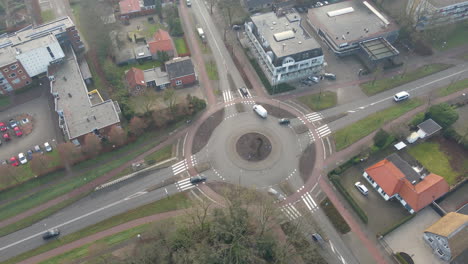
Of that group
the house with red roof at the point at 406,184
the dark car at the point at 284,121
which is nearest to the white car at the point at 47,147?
the dark car at the point at 284,121

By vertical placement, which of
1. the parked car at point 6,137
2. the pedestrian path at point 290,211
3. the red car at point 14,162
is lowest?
the pedestrian path at point 290,211

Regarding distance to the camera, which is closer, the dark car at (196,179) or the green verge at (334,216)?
the green verge at (334,216)

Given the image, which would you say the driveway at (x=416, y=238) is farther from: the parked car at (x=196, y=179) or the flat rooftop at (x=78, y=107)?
the flat rooftop at (x=78, y=107)

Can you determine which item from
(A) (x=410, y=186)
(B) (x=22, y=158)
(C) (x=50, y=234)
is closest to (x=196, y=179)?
(C) (x=50, y=234)

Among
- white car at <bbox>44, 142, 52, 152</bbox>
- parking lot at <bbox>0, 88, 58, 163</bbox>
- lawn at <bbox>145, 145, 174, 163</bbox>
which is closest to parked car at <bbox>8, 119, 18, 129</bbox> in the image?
parking lot at <bbox>0, 88, 58, 163</bbox>

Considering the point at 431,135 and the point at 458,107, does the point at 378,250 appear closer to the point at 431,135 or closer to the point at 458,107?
the point at 431,135

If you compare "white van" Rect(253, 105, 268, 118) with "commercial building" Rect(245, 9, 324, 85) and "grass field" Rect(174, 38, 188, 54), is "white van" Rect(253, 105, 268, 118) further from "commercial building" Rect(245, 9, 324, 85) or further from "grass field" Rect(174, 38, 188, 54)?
"grass field" Rect(174, 38, 188, 54)
